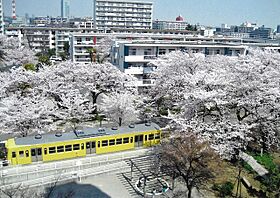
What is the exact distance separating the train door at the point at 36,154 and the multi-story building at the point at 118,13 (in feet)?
241

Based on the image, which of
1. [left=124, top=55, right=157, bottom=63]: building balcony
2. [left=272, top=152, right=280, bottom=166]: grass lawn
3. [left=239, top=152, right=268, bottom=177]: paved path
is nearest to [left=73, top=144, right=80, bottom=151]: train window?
[left=239, top=152, right=268, bottom=177]: paved path

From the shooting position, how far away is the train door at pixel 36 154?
1768cm

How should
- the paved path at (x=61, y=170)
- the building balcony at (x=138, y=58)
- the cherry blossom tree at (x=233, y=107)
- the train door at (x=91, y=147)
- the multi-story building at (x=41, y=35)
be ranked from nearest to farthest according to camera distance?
1. the paved path at (x=61, y=170)
2. the cherry blossom tree at (x=233, y=107)
3. the train door at (x=91, y=147)
4. the building balcony at (x=138, y=58)
5. the multi-story building at (x=41, y=35)

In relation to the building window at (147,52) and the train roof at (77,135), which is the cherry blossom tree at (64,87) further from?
the building window at (147,52)

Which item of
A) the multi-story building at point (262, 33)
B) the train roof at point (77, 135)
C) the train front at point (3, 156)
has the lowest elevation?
the train front at point (3, 156)

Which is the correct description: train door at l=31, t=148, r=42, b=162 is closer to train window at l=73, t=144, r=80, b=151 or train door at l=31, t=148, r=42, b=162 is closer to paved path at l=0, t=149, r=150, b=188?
paved path at l=0, t=149, r=150, b=188

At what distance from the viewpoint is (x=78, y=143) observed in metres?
18.6

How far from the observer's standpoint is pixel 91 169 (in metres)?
17.5

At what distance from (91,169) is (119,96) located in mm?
7649

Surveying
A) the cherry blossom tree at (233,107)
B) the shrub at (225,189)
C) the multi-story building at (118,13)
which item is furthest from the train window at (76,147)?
the multi-story building at (118,13)

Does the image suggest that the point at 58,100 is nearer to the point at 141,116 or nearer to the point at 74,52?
the point at 141,116

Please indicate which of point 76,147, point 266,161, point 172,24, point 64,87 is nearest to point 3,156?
point 76,147

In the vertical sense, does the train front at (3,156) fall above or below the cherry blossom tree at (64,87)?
below

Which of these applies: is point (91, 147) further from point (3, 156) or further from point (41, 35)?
point (41, 35)
